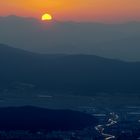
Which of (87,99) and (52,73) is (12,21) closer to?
(52,73)

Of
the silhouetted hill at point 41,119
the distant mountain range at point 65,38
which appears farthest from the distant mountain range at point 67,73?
the distant mountain range at point 65,38

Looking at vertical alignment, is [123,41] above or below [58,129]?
above

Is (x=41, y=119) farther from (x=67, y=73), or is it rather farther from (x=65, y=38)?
(x=65, y=38)

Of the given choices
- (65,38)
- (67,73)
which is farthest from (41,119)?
(65,38)

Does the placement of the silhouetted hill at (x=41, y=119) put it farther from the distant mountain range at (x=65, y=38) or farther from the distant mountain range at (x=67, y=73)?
the distant mountain range at (x=65, y=38)

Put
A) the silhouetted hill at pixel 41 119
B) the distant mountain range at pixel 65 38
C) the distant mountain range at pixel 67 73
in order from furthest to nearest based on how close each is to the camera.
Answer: the distant mountain range at pixel 65 38
the distant mountain range at pixel 67 73
the silhouetted hill at pixel 41 119

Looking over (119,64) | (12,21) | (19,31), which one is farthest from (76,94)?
(12,21)

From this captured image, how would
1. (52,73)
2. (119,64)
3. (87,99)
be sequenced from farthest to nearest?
(119,64) < (52,73) < (87,99)
